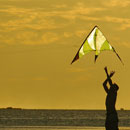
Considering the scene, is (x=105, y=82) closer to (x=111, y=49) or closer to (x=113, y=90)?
(x=113, y=90)

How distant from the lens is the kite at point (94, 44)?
37.3 meters

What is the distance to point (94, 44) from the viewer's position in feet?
124

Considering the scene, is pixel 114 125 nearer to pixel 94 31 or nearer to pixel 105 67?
pixel 105 67

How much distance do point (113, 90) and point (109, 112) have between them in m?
1.06

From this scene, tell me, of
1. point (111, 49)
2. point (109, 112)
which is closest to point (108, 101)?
point (109, 112)

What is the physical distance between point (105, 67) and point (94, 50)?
3.32 meters

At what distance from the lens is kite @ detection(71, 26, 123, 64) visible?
37.3 meters

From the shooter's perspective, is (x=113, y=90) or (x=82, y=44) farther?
(x=82, y=44)

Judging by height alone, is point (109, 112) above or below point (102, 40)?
below

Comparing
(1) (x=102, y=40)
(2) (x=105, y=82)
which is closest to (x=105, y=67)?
(2) (x=105, y=82)

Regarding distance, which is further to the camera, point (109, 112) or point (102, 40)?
point (102, 40)

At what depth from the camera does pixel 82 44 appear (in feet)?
124

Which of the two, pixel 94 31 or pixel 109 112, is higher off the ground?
pixel 94 31

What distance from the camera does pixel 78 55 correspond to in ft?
123
